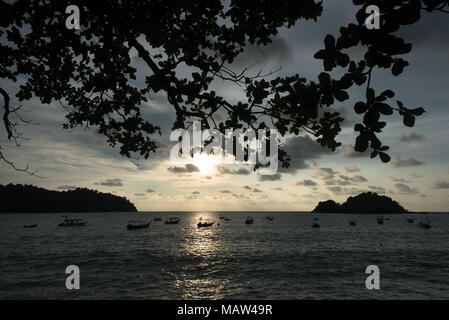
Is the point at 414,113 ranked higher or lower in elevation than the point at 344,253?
higher

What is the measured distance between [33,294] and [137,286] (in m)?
8.49

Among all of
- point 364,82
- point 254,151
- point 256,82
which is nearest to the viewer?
point 364,82

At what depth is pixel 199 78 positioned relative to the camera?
4484 millimetres

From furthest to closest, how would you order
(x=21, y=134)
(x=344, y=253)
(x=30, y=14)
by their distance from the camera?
(x=344, y=253)
(x=21, y=134)
(x=30, y=14)

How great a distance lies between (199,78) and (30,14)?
4533 mm

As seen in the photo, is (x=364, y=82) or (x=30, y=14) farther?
(x=30, y=14)

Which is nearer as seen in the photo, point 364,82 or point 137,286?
point 364,82

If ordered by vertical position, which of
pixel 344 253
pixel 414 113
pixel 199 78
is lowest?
pixel 344 253

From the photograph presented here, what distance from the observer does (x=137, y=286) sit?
2444cm

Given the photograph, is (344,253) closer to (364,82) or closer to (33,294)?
(33,294)
